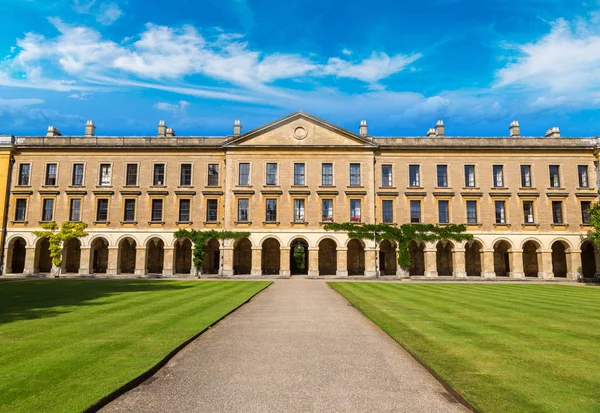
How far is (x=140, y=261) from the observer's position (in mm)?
37188

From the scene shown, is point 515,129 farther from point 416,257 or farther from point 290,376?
point 290,376

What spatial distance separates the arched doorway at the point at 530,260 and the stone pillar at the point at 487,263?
15.4 ft

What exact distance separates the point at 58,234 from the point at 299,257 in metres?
22.0

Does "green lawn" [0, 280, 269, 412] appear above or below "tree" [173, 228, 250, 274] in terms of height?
below

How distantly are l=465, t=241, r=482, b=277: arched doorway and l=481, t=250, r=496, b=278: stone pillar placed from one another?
7.23 feet

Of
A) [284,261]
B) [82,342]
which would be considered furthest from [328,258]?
[82,342]

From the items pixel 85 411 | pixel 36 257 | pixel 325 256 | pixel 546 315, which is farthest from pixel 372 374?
pixel 36 257

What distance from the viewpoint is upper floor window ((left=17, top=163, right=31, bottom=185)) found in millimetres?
38969

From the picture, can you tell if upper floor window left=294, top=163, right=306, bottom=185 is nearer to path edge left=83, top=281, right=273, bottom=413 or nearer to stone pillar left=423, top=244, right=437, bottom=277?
stone pillar left=423, top=244, right=437, bottom=277

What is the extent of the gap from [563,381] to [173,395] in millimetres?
6002

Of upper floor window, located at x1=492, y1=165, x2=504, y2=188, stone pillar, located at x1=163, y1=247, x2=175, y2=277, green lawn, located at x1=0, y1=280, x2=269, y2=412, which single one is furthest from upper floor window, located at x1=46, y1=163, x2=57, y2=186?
upper floor window, located at x1=492, y1=165, x2=504, y2=188

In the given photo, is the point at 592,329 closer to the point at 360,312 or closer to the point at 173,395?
the point at 360,312

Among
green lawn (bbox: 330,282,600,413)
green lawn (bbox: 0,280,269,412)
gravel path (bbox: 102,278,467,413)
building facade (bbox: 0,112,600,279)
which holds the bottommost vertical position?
gravel path (bbox: 102,278,467,413)

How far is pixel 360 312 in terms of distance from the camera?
13820 mm
